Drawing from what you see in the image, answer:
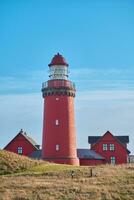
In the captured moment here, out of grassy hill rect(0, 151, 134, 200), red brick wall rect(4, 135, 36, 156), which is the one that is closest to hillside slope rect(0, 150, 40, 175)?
grassy hill rect(0, 151, 134, 200)

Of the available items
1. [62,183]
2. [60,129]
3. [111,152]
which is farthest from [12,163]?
[111,152]

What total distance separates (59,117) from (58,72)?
4803 millimetres

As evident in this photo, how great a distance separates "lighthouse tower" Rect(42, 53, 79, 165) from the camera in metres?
48.2

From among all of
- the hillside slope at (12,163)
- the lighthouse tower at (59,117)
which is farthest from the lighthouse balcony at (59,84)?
the hillside slope at (12,163)

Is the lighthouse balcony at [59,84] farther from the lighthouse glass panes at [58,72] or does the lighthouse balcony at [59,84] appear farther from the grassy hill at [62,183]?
the grassy hill at [62,183]

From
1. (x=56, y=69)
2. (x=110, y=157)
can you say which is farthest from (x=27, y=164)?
(x=110, y=157)

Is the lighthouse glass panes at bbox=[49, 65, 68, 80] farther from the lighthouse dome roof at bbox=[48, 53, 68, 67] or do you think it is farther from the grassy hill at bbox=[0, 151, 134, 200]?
the grassy hill at bbox=[0, 151, 134, 200]

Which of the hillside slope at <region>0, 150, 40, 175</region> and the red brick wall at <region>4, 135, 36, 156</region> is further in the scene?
the red brick wall at <region>4, 135, 36, 156</region>

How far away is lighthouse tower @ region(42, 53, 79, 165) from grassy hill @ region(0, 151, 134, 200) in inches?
439

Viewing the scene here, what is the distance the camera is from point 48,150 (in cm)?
4884

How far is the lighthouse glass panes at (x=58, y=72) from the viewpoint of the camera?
163ft

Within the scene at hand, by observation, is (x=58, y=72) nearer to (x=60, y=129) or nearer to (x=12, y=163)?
(x=60, y=129)

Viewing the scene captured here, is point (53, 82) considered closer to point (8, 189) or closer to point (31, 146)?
point (31, 146)

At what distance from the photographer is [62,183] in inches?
1184
